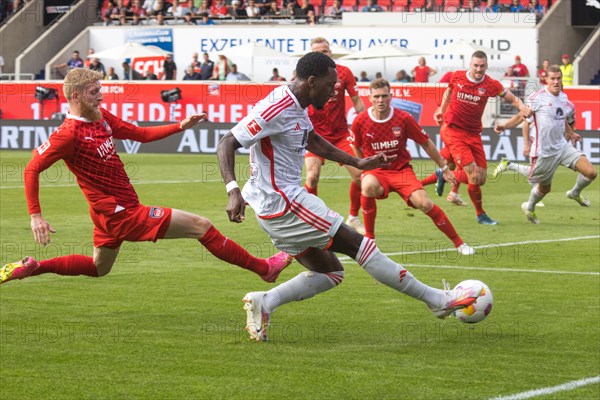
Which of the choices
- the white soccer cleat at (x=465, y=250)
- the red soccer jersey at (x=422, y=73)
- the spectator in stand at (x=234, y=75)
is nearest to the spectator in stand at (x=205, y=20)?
the spectator in stand at (x=234, y=75)

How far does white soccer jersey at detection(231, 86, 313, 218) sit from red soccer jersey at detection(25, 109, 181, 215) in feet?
4.53

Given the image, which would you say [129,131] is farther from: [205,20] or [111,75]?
[205,20]

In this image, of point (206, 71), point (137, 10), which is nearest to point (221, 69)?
point (206, 71)

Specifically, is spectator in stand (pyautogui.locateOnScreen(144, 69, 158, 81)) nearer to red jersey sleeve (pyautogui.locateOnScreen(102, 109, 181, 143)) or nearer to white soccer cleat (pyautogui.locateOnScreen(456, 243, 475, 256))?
white soccer cleat (pyautogui.locateOnScreen(456, 243, 475, 256))

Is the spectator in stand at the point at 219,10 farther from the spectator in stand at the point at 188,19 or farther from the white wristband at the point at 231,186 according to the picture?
the white wristband at the point at 231,186

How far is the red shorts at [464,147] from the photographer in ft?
55.8

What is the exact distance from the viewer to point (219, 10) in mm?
42906

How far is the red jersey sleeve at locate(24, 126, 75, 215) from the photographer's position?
845 centimetres

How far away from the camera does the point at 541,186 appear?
17.1m

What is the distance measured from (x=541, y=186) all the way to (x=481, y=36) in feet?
69.6

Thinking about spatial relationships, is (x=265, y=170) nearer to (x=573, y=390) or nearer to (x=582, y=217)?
(x=573, y=390)

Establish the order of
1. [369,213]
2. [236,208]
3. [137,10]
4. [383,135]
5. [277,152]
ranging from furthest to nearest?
[137,10]
[383,135]
[369,213]
[277,152]
[236,208]

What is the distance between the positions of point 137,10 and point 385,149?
3274cm

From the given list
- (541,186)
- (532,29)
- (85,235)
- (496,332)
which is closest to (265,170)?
(496,332)
